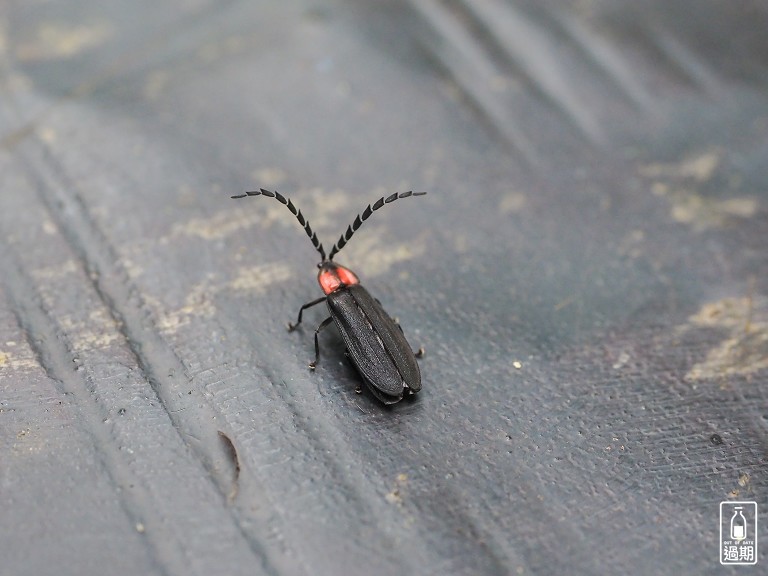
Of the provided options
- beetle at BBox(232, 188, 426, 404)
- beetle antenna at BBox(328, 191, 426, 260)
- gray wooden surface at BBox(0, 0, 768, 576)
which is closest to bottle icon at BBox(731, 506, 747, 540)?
gray wooden surface at BBox(0, 0, 768, 576)

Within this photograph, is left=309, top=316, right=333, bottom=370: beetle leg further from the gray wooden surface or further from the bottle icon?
the bottle icon

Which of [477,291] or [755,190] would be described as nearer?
[477,291]

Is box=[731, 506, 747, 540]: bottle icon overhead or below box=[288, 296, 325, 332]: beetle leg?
below

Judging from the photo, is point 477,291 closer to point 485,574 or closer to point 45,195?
point 485,574

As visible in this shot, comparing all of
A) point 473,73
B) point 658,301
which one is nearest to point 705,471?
point 658,301

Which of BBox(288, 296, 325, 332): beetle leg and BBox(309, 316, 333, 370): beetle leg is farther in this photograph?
BBox(288, 296, 325, 332): beetle leg

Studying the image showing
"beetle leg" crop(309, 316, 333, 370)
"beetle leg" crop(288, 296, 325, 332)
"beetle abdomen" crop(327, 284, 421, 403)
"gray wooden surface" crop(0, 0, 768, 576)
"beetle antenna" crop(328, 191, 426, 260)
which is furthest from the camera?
"beetle antenna" crop(328, 191, 426, 260)
